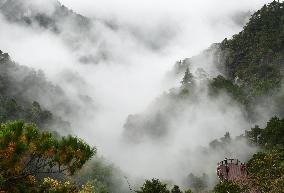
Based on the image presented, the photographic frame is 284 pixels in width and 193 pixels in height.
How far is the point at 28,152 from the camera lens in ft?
40.0

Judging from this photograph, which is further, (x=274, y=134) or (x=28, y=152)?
(x=274, y=134)

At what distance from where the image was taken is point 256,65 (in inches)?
3743

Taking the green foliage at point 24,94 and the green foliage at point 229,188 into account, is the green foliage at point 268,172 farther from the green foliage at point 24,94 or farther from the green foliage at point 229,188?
the green foliage at point 24,94

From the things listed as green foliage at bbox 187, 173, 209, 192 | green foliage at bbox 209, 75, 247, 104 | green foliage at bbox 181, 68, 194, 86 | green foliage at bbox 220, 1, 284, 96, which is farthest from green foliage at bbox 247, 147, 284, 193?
green foliage at bbox 181, 68, 194, 86

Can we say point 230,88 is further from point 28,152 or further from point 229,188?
point 28,152

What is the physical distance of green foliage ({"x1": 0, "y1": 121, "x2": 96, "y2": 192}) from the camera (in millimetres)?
11625

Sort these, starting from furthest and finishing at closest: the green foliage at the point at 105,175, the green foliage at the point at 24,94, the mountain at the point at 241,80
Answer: the green foliage at the point at 105,175 → the green foliage at the point at 24,94 → the mountain at the point at 241,80

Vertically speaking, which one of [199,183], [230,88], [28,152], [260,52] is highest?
[260,52]

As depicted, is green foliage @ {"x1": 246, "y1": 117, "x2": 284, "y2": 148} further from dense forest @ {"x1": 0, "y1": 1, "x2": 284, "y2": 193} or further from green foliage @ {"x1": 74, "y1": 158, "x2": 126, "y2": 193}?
green foliage @ {"x1": 74, "y1": 158, "x2": 126, "y2": 193}

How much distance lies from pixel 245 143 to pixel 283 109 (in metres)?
20.0

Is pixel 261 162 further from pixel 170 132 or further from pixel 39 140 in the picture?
pixel 170 132

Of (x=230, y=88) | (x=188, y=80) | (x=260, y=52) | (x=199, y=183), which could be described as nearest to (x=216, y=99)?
(x=230, y=88)

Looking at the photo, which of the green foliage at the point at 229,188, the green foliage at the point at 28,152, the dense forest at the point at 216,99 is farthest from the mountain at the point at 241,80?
the green foliage at the point at 28,152

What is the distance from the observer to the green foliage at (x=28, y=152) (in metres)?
11.6
